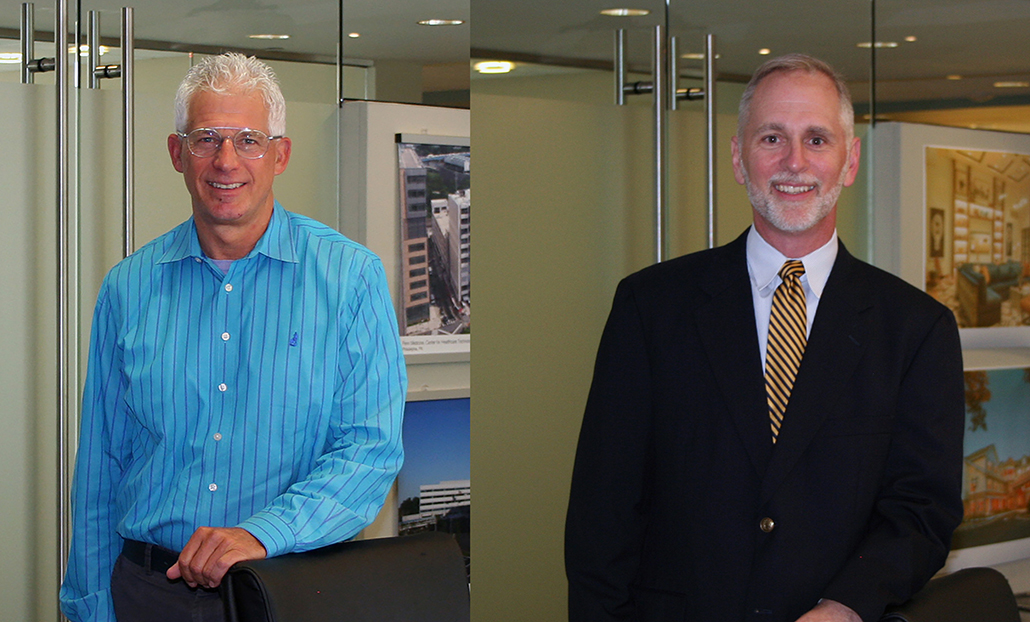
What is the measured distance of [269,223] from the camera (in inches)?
89.9

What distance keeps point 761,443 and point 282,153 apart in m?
1.20

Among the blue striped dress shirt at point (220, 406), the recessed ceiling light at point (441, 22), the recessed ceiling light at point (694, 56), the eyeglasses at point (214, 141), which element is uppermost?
the recessed ceiling light at point (694, 56)

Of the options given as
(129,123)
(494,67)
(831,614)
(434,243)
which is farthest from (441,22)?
(831,614)

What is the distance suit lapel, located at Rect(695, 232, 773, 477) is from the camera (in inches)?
80.6

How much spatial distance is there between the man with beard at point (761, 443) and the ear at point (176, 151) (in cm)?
99

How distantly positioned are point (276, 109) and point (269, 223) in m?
0.26

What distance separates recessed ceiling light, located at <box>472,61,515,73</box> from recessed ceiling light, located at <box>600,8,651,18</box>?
0.34 meters

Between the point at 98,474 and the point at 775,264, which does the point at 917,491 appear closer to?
the point at 775,264

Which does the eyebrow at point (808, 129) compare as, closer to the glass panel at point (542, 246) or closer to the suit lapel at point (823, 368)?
the suit lapel at point (823, 368)

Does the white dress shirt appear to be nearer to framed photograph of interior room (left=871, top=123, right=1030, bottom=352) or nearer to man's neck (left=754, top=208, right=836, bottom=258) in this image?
man's neck (left=754, top=208, right=836, bottom=258)

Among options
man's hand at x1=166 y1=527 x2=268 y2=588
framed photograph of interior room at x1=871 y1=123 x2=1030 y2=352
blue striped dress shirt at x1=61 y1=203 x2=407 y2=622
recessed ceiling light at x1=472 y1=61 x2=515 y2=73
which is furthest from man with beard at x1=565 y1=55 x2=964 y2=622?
framed photograph of interior room at x1=871 y1=123 x2=1030 y2=352

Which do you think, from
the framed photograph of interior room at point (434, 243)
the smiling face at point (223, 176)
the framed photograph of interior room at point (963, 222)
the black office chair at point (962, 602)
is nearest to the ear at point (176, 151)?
the smiling face at point (223, 176)

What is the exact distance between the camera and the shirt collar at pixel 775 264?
2.17 meters

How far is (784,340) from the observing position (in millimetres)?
2127
